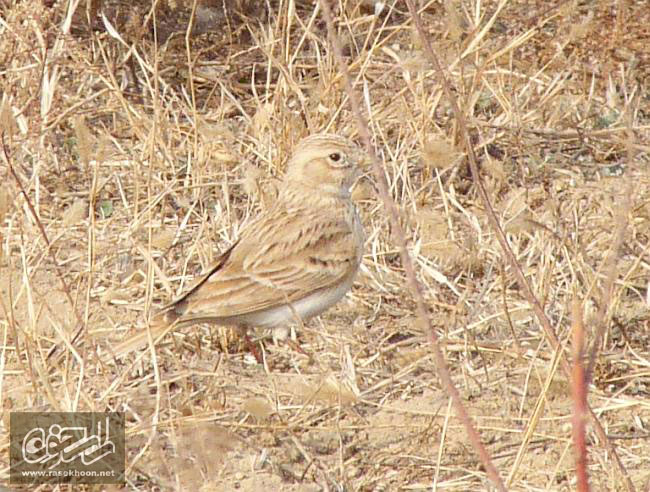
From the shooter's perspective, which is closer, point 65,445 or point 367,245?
point 65,445

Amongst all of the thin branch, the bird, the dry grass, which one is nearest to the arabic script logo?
the dry grass

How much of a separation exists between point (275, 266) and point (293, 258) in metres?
0.08

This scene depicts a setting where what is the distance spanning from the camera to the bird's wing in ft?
14.1

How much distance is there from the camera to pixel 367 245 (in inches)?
208

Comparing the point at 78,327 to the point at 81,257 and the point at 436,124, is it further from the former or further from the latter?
the point at 436,124

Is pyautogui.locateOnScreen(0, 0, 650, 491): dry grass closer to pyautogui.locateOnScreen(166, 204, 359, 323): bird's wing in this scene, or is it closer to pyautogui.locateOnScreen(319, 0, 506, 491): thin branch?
pyautogui.locateOnScreen(166, 204, 359, 323): bird's wing

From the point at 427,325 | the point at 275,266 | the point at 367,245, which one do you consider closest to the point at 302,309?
the point at 275,266

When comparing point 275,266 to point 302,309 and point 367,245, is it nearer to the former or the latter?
point 302,309

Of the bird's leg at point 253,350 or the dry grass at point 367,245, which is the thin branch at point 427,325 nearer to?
the dry grass at point 367,245

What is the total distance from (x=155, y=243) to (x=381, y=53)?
98.3 inches

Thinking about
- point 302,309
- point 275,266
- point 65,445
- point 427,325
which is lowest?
point 65,445

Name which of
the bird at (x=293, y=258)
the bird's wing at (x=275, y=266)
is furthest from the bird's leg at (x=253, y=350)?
the bird's wing at (x=275, y=266)

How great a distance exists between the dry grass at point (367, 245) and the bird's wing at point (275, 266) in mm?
154

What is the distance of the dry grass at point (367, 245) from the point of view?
387cm
